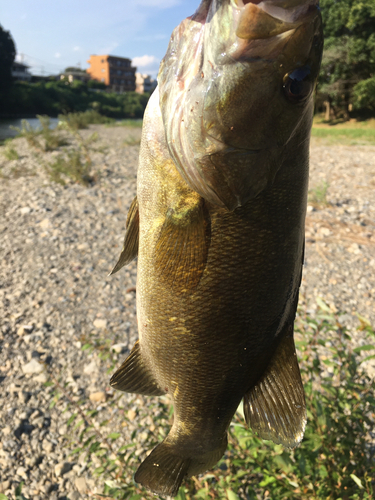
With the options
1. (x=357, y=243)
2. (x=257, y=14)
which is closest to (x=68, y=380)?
(x=257, y=14)

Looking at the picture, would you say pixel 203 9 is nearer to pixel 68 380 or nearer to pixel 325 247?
pixel 68 380

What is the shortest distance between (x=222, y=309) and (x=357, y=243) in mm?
5763

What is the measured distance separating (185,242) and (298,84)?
2.05ft

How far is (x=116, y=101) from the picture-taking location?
179 ft

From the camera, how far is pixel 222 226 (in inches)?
51.6

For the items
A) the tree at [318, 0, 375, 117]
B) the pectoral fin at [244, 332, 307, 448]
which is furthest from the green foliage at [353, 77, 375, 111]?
the pectoral fin at [244, 332, 307, 448]

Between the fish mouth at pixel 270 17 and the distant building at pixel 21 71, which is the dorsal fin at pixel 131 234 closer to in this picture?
the fish mouth at pixel 270 17

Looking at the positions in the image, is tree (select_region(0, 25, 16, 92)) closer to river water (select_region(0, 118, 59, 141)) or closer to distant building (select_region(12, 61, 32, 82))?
distant building (select_region(12, 61, 32, 82))

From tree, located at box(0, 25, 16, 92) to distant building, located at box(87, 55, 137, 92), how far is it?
26.5 meters

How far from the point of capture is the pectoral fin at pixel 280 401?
4.78 feet

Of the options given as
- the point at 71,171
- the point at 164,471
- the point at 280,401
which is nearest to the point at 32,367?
the point at 164,471

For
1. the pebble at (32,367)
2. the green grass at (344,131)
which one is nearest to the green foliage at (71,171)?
the pebble at (32,367)

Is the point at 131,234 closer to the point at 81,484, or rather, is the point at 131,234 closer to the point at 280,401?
the point at 280,401

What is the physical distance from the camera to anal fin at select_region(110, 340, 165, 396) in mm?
1785
